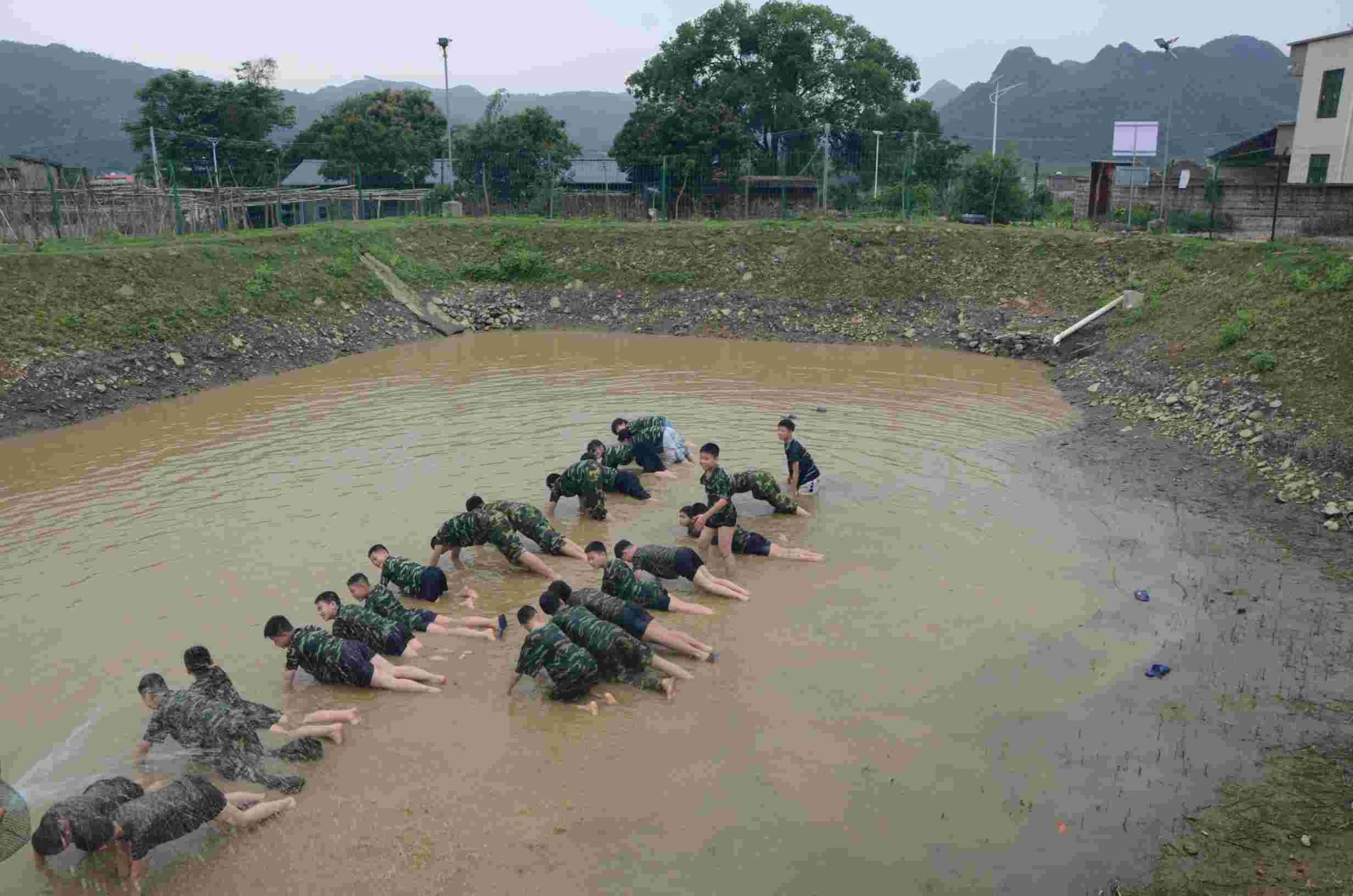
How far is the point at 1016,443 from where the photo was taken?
17.7 metres

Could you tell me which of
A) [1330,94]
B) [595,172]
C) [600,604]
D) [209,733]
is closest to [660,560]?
[600,604]

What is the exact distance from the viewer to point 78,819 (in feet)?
22.0

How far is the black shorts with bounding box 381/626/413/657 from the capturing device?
379 inches

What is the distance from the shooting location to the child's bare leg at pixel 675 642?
9.64m

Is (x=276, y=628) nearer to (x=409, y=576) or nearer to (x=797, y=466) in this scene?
(x=409, y=576)

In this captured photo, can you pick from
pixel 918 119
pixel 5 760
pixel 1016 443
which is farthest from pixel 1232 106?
pixel 5 760

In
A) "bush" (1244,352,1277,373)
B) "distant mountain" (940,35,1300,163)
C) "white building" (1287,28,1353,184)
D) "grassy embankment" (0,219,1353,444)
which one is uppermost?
"distant mountain" (940,35,1300,163)

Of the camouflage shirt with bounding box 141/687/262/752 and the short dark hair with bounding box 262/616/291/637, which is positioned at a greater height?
the short dark hair with bounding box 262/616/291/637

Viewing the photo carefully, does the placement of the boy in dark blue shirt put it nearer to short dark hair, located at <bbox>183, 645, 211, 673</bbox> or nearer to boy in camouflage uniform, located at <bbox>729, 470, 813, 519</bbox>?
boy in camouflage uniform, located at <bbox>729, 470, 813, 519</bbox>

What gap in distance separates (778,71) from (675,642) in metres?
54.0

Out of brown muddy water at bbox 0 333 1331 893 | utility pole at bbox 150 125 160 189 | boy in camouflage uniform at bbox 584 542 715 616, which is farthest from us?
utility pole at bbox 150 125 160 189

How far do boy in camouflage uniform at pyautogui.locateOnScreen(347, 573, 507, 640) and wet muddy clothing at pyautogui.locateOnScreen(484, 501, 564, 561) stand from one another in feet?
5.30

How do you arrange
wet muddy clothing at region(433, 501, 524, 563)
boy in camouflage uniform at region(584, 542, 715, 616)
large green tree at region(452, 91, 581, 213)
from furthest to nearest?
large green tree at region(452, 91, 581, 213)
wet muddy clothing at region(433, 501, 524, 563)
boy in camouflage uniform at region(584, 542, 715, 616)

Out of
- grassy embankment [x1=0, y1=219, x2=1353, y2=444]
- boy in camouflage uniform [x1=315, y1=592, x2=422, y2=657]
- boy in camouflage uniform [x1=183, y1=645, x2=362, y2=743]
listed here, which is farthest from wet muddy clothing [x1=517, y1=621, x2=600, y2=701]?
grassy embankment [x1=0, y1=219, x2=1353, y2=444]
